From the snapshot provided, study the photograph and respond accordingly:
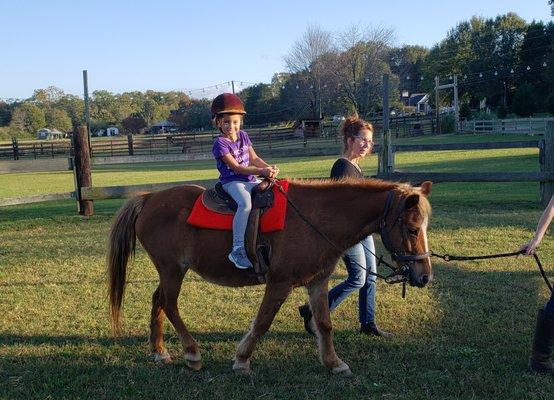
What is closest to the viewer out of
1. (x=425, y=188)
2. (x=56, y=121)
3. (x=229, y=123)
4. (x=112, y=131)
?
(x=425, y=188)

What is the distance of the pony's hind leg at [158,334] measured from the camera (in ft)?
14.4

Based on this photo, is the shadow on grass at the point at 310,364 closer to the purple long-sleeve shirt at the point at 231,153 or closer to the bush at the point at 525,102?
the purple long-sleeve shirt at the point at 231,153

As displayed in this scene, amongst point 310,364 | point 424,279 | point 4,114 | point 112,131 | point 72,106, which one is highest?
point 72,106

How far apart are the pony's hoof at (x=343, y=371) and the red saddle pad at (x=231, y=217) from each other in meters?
1.22

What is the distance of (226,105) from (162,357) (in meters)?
2.25

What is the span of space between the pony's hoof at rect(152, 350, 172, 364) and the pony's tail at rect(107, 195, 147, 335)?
1.65 feet

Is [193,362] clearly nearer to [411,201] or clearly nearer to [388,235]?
[388,235]

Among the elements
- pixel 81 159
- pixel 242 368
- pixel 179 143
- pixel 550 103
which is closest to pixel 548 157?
pixel 242 368

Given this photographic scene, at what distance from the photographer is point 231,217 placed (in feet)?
13.5

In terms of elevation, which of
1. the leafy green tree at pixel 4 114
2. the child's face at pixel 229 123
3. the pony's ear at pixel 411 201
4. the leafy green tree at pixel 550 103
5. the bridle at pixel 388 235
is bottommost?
the bridle at pixel 388 235

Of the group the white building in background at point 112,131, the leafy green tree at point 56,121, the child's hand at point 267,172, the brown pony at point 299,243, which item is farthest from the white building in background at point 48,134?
the child's hand at point 267,172

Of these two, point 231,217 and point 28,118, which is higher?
point 28,118

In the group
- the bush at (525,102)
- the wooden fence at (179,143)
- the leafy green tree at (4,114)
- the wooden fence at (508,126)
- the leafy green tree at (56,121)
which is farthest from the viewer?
the leafy green tree at (56,121)

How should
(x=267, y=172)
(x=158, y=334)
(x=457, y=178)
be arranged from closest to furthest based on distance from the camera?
(x=267, y=172) < (x=158, y=334) < (x=457, y=178)
